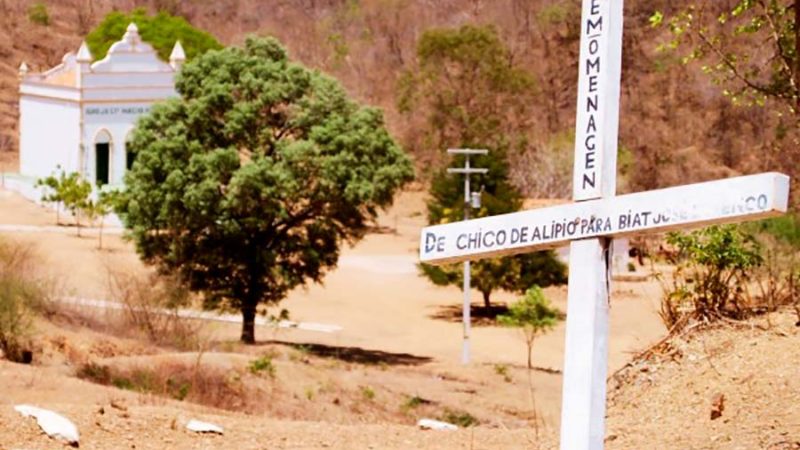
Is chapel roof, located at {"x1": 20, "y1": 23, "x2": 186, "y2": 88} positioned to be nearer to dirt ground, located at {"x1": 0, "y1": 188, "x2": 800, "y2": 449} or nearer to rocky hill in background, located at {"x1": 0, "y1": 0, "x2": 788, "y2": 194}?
dirt ground, located at {"x1": 0, "y1": 188, "x2": 800, "y2": 449}

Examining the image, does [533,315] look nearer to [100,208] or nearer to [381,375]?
[381,375]

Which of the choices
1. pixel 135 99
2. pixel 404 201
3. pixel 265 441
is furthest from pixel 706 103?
pixel 265 441

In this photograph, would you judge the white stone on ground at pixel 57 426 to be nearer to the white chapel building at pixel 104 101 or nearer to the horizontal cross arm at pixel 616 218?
the horizontal cross arm at pixel 616 218

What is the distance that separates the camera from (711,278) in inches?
493

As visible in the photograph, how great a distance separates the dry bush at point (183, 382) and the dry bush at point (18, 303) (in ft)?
5.03

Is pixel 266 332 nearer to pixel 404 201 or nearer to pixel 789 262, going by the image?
pixel 789 262

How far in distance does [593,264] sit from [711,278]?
583 centimetres

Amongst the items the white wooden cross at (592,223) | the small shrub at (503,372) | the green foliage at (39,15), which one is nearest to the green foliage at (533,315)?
the small shrub at (503,372)

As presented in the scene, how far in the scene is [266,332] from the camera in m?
37.4

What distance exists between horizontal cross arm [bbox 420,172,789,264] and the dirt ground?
3153mm

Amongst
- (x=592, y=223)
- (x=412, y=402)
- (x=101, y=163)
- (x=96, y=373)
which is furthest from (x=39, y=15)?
(x=592, y=223)

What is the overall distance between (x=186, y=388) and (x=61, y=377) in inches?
67.1

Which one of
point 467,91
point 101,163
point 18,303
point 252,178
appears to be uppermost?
point 467,91

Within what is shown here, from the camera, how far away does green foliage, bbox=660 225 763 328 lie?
12438 millimetres
